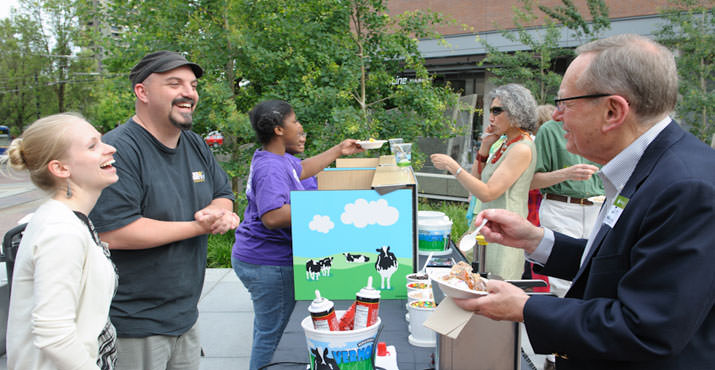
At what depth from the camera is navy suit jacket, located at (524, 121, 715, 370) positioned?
3.31 feet

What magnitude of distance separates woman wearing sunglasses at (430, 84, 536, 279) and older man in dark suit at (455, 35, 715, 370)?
173 centimetres

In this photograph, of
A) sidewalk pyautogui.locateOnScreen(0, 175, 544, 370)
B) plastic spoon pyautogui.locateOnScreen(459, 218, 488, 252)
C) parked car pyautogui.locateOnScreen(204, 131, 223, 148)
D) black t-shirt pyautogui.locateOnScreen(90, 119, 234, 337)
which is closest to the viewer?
plastic spoon pyautogui.locateOnScreen(459, 218, 488, 252)

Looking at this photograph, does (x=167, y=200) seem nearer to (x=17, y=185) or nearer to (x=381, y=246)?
(x=381, y=246)

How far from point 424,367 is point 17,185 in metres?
22.9

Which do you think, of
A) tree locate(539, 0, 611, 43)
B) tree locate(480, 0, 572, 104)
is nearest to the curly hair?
tree locate(480, 0, 572, 104)

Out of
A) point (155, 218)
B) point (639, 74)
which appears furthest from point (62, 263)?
point (639, 74)

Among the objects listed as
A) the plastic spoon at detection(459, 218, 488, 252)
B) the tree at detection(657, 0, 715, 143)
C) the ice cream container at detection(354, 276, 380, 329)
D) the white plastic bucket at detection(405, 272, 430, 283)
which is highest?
the tree at detection(657, 0, 715, 143)

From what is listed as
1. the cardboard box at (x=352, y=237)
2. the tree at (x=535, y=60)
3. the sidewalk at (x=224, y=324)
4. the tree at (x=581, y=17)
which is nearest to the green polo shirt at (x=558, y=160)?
the cardboard box at (x=352, y=237)

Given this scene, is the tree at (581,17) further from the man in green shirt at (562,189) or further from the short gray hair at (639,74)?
the short gray hair at (639,74)

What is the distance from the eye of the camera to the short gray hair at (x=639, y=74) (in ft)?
3.76

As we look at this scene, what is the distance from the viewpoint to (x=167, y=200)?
2.09 metres

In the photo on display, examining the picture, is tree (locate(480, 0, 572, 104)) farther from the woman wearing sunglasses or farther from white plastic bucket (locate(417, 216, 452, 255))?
white plastic bucket (locate(417, 216, 452, 255))

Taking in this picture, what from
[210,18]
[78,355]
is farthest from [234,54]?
[78,355]

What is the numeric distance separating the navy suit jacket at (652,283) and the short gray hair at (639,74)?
0.28 feet
